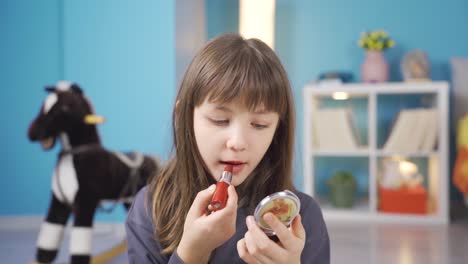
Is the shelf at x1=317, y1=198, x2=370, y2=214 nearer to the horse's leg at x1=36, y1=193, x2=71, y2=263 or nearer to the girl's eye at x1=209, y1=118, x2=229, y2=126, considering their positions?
the horse's leg at x1=36, y1=193, x2=71, y2=263

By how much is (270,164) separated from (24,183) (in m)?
1.84

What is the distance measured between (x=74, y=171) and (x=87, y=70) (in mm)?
856

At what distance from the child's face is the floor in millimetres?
1146

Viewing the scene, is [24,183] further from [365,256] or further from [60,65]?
Answer: [365,256]

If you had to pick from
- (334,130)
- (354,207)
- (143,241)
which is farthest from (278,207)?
(354,207)

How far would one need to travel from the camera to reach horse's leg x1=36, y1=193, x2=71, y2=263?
1.47 meters

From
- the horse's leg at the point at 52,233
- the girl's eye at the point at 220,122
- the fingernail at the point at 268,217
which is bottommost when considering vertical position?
the horse's leg at the point at 52,233

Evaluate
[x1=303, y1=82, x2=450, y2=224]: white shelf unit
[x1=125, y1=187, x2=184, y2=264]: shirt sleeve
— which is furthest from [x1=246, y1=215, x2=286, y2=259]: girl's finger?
[x1=303, y1=82, x2=450, y2=224]: white shelf unit

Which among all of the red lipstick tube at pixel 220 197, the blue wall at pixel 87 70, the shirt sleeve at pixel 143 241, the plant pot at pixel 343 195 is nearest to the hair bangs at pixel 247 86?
the red lipstick tube at pixel 220 197

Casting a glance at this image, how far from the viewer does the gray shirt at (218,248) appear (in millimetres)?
723

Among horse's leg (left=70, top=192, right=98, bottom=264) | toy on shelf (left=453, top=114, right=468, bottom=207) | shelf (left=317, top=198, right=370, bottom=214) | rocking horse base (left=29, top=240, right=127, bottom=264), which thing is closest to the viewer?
horse's leg (left=70, top=192, right=98, bottom=264)

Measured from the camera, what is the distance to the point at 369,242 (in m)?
1.95

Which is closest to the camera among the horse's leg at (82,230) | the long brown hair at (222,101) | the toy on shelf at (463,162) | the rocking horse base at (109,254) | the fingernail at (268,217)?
the fingernail at (268,217)

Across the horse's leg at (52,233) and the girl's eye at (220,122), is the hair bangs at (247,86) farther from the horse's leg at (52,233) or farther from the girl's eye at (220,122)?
the horse's leg at (52,233)
